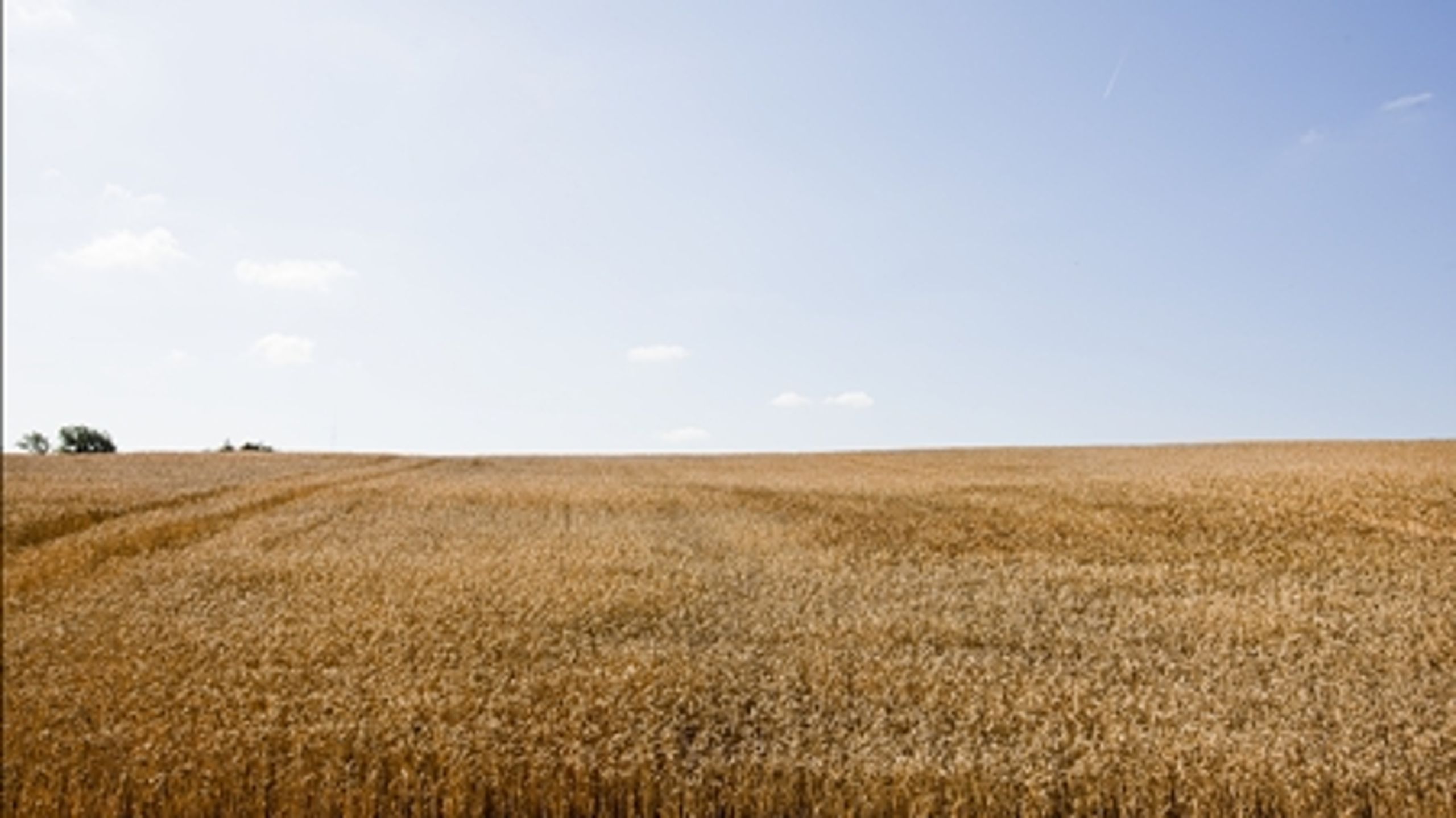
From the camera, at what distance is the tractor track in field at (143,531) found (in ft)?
51.0

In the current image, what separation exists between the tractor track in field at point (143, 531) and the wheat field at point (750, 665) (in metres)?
0.15

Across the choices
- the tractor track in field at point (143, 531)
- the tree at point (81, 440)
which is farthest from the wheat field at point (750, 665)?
the tree at point (81, 440)

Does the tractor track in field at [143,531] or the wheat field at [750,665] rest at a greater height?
the tractor track in field at [143,531]

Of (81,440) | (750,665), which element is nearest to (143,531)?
(750,665)

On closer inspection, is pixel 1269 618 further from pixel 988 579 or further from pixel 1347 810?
pixel 1347 810

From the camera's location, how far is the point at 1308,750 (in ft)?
26.3

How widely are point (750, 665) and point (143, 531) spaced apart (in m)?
15.5

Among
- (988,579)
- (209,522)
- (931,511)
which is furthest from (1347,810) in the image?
(209,522)

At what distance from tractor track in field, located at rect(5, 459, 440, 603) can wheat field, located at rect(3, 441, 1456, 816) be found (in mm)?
149

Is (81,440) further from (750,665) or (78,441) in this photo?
(750,665)

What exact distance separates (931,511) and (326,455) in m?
43.1

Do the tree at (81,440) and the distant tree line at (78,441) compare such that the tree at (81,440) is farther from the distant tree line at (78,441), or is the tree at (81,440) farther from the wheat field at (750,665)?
the wheat field at (750,665)

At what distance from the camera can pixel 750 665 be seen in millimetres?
10320

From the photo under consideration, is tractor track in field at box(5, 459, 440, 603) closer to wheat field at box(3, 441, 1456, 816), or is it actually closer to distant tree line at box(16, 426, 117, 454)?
wheat field at box(3, 441, 1456, 816)
